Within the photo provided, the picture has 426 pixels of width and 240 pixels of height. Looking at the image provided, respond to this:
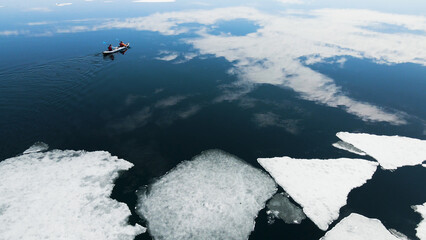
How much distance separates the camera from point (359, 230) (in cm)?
1175

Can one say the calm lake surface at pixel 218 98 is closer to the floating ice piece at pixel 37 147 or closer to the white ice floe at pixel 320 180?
the floating ice piece at pixel 37 147

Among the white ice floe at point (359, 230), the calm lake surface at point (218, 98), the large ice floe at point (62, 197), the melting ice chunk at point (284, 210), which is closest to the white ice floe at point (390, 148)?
the calm lake surface at point (218, 98)

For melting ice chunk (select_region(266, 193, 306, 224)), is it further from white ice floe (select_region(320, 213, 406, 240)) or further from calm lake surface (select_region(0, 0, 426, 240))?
white ice floe (select_region(320, 213, 406, 240))

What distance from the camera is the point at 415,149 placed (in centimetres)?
1700

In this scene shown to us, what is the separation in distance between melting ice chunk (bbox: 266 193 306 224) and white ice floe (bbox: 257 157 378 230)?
0.40 meters

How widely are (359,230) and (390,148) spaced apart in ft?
25.9

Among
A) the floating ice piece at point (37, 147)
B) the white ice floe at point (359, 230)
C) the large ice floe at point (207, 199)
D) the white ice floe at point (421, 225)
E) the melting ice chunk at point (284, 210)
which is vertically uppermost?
the floating ice piece at point (37, 147)

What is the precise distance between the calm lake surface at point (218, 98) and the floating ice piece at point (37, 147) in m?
0.32

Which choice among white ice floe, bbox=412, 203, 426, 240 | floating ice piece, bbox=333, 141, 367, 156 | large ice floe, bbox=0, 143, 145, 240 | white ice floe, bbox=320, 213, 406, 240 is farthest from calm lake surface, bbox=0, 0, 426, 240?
large ice floe, bbox=0, 143, 145, 240

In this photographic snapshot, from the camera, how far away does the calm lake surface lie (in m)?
15.2

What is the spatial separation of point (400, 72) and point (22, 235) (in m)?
36.2

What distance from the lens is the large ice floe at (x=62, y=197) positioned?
11.3 m

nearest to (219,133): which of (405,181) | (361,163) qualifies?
(361,163)

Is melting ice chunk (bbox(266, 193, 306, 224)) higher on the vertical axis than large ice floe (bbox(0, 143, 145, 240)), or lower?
lower
